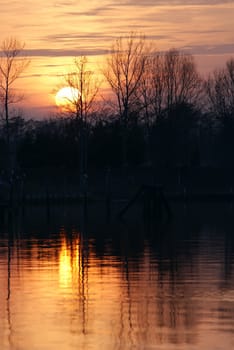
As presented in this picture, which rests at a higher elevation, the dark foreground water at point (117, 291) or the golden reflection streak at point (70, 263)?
the dark foreground water at point (117, 291)

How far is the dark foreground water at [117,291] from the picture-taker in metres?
13.9

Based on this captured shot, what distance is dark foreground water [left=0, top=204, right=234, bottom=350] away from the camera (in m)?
13.9

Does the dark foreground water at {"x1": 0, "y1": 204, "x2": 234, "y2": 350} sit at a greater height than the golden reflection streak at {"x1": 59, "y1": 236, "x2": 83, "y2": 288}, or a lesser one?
greater

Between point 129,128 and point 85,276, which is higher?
point 129,128

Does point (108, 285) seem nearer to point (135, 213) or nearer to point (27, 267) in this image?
point (27, 267)

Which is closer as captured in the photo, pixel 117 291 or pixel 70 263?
pixel 117 291

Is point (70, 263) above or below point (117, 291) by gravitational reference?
below

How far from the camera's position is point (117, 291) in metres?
19.2

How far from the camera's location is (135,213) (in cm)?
5725

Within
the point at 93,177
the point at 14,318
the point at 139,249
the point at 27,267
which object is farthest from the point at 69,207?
the point at 14,318

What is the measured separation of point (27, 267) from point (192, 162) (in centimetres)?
6408

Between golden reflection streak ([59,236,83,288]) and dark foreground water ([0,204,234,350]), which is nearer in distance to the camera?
dark foreground water ([0,204,234,350])

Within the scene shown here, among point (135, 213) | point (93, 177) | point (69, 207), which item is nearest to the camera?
point (135, 213)

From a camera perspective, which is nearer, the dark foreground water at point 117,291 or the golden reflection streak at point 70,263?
the dark foreground water at point 117,291
